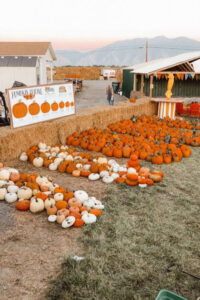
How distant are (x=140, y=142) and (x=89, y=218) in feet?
16.0

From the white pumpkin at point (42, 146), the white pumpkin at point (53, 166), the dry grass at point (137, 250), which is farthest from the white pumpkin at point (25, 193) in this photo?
the white pumpkin at point (42, 146)

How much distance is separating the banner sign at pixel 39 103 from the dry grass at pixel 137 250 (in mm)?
3802

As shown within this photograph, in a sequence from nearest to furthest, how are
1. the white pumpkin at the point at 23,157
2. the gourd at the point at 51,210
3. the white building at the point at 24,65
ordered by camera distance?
the gourd at the point at 51,210, the white pumpkin at the point at 23,157, the white building at the point at 24,65

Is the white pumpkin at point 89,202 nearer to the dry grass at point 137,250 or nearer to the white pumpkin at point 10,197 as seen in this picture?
the dry grass at point 137,250

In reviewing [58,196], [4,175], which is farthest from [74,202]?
[4,175]

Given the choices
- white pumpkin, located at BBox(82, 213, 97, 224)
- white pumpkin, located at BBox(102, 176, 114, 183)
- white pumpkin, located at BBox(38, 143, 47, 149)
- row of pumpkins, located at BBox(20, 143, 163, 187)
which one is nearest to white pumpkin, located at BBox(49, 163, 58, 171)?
row of pumpkins, located at BBox(20, 143, 163, 187)

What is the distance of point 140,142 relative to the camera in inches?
368

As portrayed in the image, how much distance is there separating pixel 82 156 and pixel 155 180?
228 cm

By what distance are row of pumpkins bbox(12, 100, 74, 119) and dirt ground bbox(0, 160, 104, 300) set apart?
3.39 metres

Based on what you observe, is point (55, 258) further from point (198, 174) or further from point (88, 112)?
point (88, 112)

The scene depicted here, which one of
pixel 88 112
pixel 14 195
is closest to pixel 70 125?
pixel 88 112

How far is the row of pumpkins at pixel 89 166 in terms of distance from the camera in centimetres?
670

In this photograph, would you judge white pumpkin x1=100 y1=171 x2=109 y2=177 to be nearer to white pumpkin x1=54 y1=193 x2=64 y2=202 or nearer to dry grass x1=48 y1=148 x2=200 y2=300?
dry grass x1=48 y1=148 x2=200 y2=300

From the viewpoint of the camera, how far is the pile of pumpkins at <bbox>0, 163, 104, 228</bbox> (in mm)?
4957
